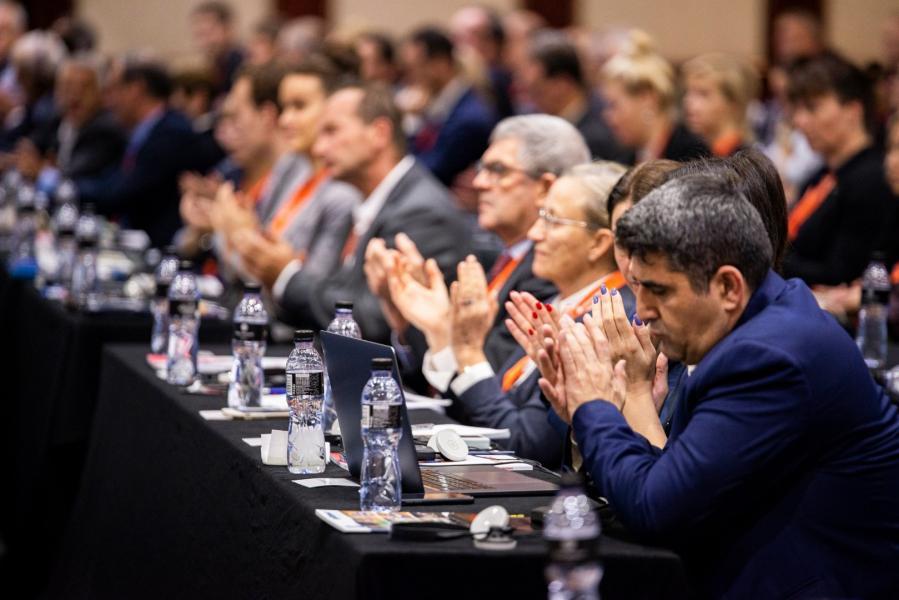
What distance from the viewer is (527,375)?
362 centimetres

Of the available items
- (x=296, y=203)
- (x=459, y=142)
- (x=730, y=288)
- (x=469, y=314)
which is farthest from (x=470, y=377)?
(x=459, y=142)

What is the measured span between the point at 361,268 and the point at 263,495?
2.42 m

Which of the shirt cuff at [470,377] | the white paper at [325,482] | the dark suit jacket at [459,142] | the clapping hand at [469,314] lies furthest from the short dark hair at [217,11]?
the white paper at [325,482]

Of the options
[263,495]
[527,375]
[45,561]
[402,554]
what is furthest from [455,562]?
[45,561]

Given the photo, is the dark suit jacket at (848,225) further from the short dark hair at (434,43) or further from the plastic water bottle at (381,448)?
the short dark hair at (434,43)

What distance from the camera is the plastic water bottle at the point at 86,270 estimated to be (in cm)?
528

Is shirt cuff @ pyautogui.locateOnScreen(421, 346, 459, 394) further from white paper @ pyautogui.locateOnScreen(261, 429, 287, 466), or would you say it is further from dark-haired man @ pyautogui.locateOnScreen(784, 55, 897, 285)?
dark-haired man @ pyautogui.locateOnScreen(784, 55, 897, 285)

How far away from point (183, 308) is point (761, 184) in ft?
6.49

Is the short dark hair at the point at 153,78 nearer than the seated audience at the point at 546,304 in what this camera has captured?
No

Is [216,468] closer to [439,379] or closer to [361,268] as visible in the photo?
[439,379]

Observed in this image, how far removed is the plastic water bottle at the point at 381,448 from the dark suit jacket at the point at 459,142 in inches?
236

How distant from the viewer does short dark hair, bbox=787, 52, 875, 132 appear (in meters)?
5.87

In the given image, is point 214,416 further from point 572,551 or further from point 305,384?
point 572,551

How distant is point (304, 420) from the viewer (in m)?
2.81
